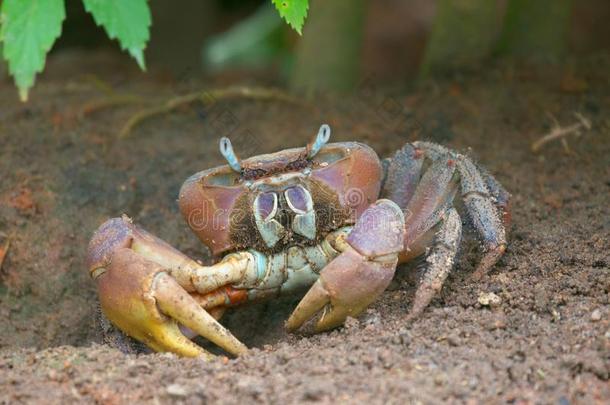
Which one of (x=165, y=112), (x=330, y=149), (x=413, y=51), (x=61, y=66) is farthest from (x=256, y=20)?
(x=330, y=149)

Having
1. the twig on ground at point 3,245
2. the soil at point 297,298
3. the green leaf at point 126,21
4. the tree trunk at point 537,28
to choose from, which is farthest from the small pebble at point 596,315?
the tree trunk at point 537,28

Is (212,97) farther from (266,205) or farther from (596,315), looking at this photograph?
(596,315)

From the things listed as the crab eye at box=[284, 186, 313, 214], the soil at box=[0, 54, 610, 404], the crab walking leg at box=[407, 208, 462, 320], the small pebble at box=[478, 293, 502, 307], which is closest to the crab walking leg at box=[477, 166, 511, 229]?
the soil at box=[0, 54, 610, 404]

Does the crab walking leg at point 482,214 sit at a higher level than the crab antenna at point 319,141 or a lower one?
lower

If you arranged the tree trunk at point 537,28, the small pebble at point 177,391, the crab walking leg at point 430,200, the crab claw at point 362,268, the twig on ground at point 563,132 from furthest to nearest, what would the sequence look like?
the tree trunk at point 537,28 → the twig on ground at point 563,132 → the crab walking leg at point 430,200 → the crab claw at point 362,268 → the small pebble at point 177,391

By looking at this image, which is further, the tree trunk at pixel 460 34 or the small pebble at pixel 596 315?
the tree trunk at pixel 460 34

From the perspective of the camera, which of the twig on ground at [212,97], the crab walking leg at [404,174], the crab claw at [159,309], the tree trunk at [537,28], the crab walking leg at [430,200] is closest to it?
the crab claw at [159,309]

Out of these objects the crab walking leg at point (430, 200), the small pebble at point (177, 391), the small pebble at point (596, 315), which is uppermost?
the crab walking leg at point (430, 200)

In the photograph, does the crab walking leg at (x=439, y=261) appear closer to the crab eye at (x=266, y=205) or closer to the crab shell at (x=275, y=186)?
the crab shell at (x=275, y=186)

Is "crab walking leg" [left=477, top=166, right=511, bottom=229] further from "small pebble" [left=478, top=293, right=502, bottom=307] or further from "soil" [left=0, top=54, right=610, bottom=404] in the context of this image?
"small pebble" [left=478, top=293, right=502, bottom=307]
